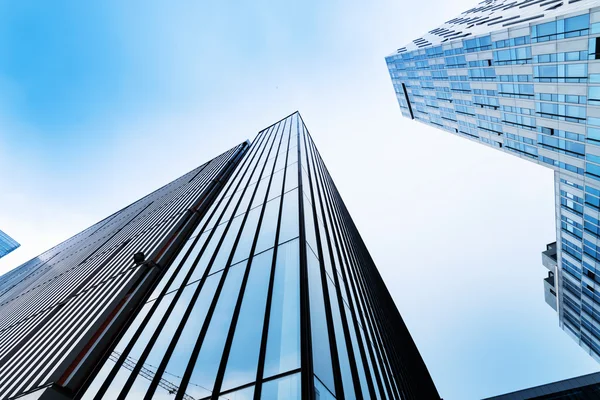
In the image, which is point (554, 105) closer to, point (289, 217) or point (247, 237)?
point (289, 217)

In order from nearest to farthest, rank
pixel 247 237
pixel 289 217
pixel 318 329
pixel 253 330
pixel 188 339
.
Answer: pixel 318 329 < pixel 253 330 < pixel 188 339 < pixel 289 217 < pixel 247 237

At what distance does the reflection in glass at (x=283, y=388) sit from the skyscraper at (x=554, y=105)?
116 ft

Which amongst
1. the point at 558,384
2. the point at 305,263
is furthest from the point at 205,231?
the point at 558,384

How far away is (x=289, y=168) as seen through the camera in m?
22.1

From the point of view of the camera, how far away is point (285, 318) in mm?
7789

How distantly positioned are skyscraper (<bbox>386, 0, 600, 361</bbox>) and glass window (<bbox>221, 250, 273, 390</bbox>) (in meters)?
33.6

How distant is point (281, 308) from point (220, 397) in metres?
2.46

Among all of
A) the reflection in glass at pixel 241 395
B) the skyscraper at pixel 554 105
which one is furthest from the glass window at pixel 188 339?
the skyscraper at pixel 554 105

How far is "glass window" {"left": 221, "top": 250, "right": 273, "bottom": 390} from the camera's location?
6.80 meters

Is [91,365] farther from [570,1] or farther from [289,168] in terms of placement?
[570,1]

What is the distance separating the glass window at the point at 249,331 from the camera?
22.3ft

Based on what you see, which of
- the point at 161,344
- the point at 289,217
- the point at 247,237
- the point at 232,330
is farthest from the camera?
the point at 247,237

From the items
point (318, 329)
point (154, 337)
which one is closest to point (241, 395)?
point (318, 329)

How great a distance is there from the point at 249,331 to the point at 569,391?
40550 mm
